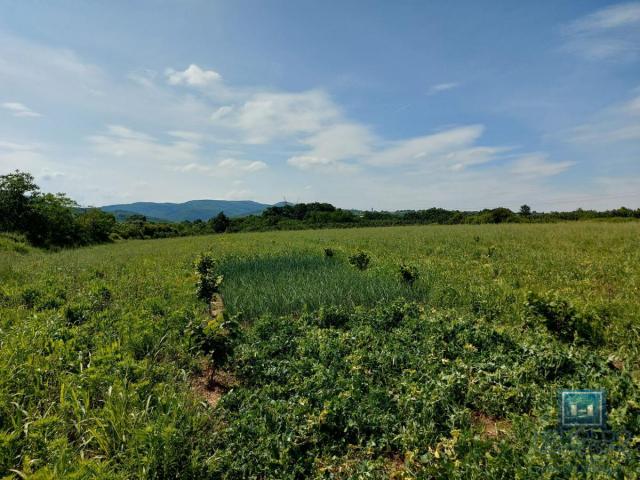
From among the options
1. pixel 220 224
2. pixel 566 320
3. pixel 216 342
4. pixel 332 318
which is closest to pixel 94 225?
pixel 220 224

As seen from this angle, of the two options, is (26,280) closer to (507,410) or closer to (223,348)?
(223,348)

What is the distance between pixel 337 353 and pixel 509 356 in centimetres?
216

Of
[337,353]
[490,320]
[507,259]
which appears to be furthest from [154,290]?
[507,259]

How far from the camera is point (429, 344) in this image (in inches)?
179

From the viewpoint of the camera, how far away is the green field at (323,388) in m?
2.61

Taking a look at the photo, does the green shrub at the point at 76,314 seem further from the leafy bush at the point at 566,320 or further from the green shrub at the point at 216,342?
the leafy bush at the point at 566,320

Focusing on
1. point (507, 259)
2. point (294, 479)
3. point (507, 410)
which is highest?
point (507, 259)

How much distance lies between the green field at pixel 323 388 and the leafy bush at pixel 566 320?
0.9 inches

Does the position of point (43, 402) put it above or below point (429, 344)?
below

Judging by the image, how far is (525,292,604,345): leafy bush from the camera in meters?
4.90

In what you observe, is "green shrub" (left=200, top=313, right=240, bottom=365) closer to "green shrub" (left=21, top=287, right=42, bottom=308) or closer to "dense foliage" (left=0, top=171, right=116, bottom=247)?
"green shrub" (left=21, top=287, right=42, bottom=308)

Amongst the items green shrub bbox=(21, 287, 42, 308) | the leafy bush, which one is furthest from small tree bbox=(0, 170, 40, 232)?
the leafy bush

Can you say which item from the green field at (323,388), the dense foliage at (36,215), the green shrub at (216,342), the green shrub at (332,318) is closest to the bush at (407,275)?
the green field at (323,388)

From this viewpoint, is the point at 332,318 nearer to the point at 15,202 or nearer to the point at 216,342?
the point at 216,342
